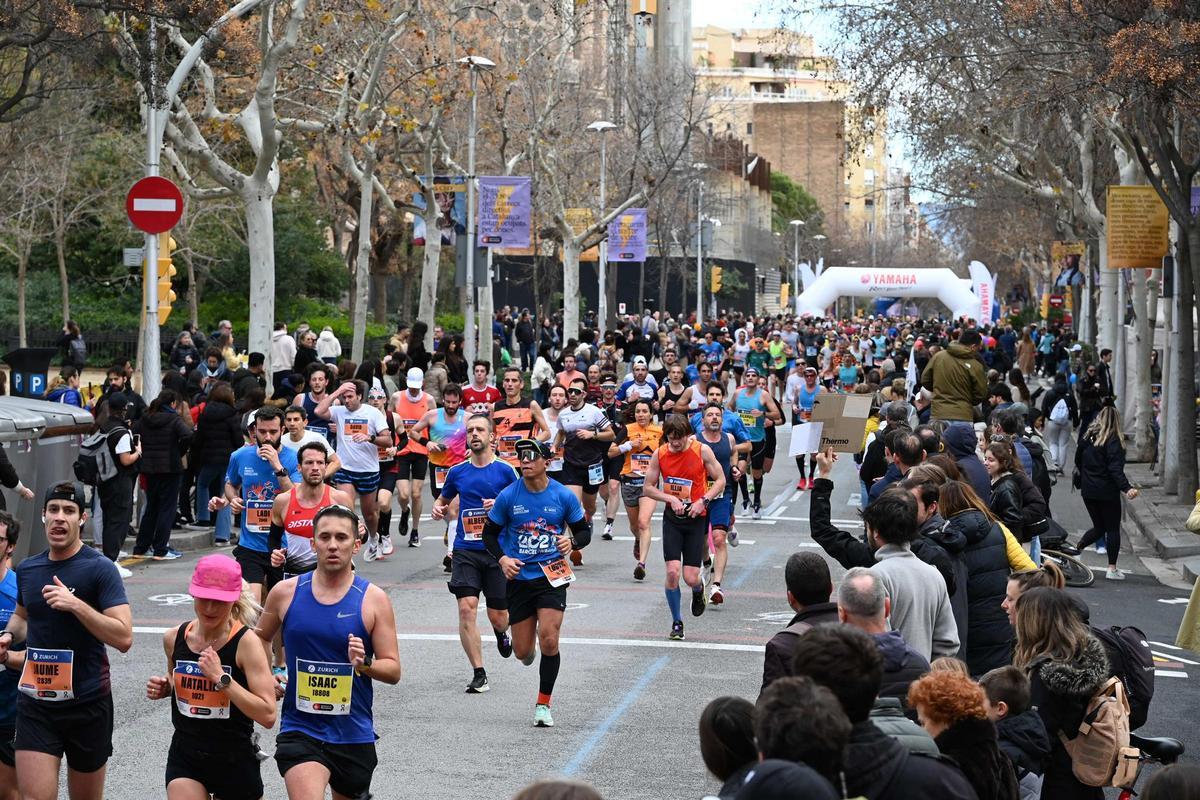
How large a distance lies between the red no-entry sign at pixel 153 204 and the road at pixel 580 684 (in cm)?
454

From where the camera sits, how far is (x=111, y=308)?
4931 centimetres

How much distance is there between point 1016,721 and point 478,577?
18.3ft

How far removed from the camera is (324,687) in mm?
6754

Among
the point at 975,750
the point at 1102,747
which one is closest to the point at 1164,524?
the point at 1102,747

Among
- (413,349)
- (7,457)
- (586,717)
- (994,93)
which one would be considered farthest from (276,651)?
(994,93)

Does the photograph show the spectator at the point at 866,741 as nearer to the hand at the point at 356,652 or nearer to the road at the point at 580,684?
the hand at the point at 356,652

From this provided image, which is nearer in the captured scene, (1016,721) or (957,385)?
(1016,721)

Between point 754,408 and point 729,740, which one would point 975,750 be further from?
point 754,408

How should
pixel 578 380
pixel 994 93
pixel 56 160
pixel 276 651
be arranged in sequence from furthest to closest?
pixel 56 160
pixel 994 93
pixel 578 380
pixel 276 651

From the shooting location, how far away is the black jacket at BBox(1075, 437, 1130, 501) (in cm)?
1647

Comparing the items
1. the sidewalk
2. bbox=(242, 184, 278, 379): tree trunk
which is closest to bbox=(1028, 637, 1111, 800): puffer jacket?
the sidewalk

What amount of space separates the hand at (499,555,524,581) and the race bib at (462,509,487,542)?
925mm

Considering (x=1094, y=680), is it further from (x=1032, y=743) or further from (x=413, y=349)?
(x=413, y=349)

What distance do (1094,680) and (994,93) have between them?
74.4ft
